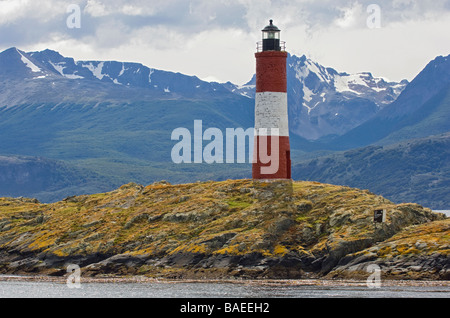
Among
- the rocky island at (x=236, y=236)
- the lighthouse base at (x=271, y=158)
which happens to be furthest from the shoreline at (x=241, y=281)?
the lighthouse base at (x=271, y=158)

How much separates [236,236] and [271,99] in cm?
1949

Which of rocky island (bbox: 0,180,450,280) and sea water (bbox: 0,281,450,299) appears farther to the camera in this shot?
rocky island (bbox: 0,180,450,280)

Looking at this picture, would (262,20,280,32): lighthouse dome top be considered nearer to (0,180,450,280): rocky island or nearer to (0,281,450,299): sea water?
(0,180,450,280): rocky island

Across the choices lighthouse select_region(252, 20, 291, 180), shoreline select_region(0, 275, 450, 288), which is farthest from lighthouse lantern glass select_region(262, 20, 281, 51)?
shoreline select_region(0, 275, 450, 288)

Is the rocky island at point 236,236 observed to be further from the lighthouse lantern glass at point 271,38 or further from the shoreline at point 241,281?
the lighthouse lantern glass at point 271,38

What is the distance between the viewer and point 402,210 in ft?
386

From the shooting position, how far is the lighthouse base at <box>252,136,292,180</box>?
126 meters

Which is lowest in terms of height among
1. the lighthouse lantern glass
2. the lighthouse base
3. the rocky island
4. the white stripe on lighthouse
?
the rocky island

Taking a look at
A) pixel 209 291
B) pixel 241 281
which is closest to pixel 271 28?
pixel 241 281

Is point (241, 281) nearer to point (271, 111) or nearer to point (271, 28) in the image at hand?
point (271, 111)

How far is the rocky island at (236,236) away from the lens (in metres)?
109
